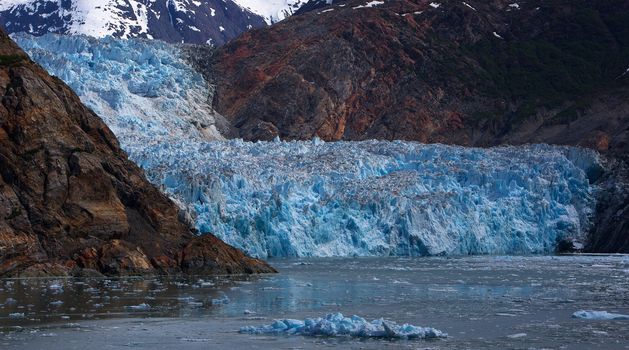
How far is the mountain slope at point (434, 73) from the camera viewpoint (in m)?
61.5

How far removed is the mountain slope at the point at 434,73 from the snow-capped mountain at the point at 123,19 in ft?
164

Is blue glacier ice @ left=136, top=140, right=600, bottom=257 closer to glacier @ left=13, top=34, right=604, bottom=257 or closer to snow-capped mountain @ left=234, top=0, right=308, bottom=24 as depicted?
glacier @ left=13, top=34, right=604, bottom=257

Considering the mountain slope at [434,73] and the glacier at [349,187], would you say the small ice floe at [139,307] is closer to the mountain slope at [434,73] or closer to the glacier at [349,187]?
the glacier at [349,187]

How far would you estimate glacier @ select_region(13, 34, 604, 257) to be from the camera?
126 feet

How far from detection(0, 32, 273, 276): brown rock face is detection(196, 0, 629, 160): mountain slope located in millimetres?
31254

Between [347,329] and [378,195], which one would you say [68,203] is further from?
[378,195]

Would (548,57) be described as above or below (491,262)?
above

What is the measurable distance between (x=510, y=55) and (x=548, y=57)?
8.02ft

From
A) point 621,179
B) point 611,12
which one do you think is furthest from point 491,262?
point 611,12

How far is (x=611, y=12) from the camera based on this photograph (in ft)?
240

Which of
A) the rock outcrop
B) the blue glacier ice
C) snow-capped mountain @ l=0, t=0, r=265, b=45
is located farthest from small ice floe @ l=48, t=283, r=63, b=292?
snow-capped mountain @ l=0, t=0, r=265, b=45

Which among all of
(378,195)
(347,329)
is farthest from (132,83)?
(347,329)

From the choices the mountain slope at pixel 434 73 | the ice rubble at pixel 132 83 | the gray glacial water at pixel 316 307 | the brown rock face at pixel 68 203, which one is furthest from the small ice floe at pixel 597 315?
the mountain slope at pixel 434 73

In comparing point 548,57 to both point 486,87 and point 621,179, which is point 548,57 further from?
point 621,179
